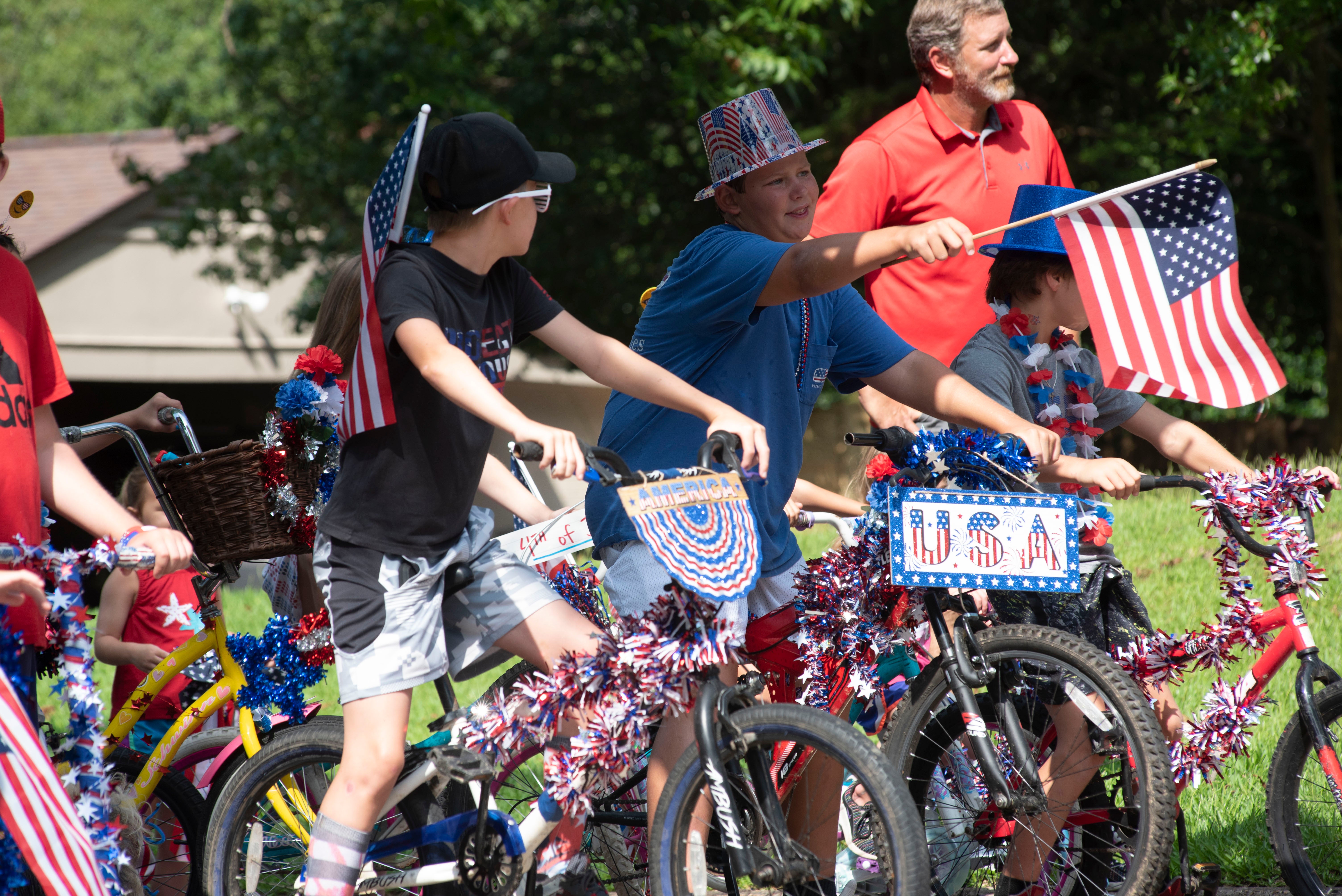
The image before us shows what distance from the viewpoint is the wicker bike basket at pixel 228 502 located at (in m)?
3.61

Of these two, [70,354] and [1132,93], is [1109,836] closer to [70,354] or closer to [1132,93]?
[1132,93]

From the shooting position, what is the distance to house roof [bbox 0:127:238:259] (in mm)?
21234

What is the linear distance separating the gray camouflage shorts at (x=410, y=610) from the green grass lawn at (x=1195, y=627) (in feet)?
4.54

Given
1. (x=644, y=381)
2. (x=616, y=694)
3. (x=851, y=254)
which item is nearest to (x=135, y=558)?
(x=616, y=694)

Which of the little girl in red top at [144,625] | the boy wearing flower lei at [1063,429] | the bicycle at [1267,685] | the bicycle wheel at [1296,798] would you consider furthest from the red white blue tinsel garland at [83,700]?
the bicycle wheel at [1296,798]

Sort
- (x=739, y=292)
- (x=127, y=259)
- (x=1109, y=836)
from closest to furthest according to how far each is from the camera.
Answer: (x=739, y=292)
(x=1109, y=836)
(x=127, y=259)

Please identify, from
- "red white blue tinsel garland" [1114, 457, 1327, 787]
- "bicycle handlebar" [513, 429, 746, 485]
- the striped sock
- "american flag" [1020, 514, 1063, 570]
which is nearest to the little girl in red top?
the striped sock

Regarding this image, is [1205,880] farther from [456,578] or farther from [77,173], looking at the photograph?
[77,173]

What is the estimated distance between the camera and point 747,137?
3.53 m

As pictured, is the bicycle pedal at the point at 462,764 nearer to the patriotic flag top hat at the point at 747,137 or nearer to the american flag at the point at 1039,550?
the american flag at the point at 1039,550

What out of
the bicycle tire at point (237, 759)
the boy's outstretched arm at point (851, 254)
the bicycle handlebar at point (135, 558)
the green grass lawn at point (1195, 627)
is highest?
the boy's outstretched arm at point (851, 254)

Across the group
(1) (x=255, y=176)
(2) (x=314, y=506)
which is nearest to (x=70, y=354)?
(1) (x=255, y=176)

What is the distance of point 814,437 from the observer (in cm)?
1745

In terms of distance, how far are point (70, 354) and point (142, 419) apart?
13.7 metres
